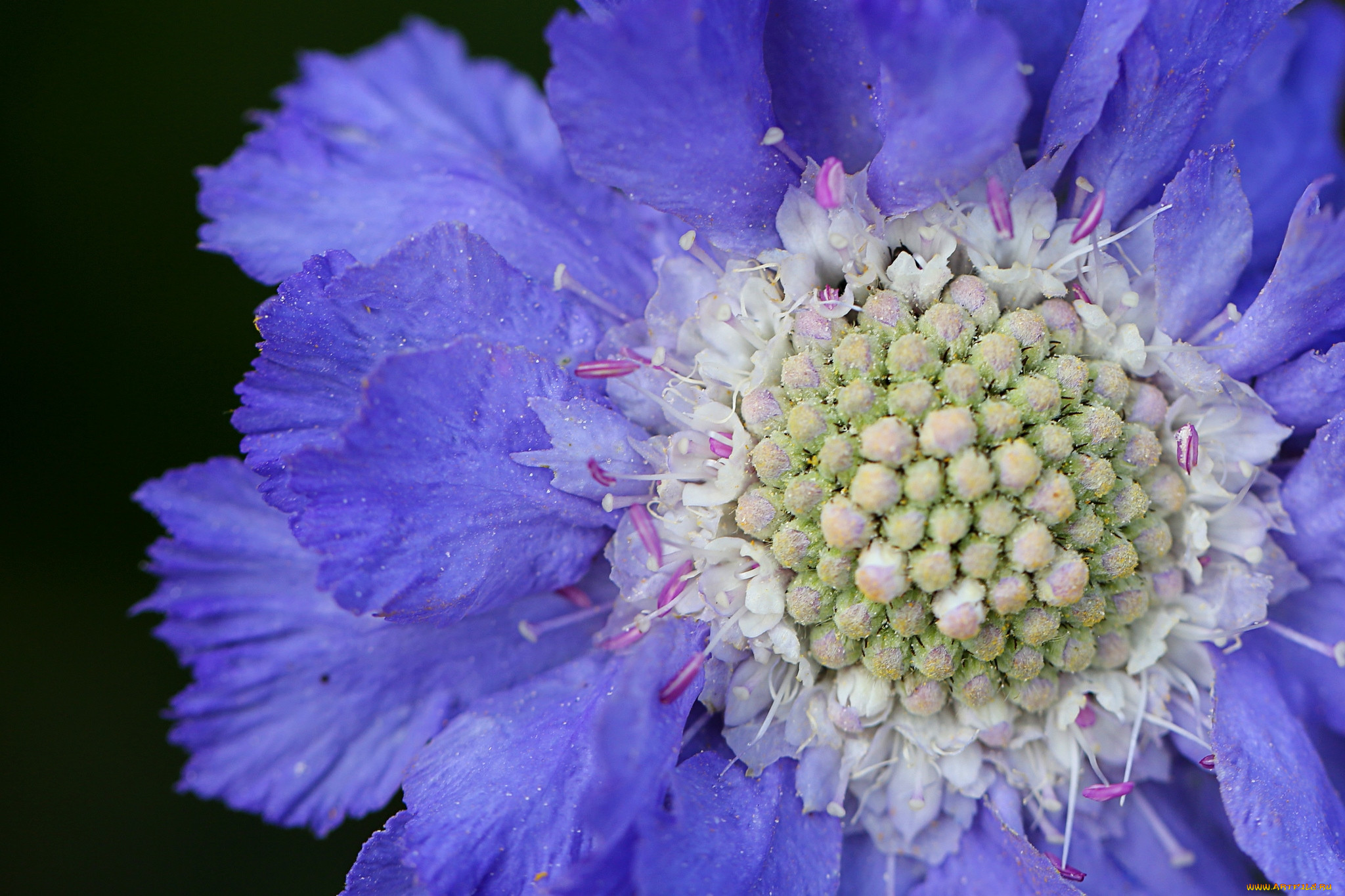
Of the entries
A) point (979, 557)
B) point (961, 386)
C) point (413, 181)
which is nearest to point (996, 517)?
point (979, 557)

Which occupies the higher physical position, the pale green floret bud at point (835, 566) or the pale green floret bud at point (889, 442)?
the pale green floret bud at point (889, 442)

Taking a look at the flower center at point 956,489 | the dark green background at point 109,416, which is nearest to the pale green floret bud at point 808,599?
the flower center at point 956,489

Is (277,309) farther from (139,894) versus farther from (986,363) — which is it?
(139,894)

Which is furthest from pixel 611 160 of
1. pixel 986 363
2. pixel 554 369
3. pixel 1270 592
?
pixel 1270 592

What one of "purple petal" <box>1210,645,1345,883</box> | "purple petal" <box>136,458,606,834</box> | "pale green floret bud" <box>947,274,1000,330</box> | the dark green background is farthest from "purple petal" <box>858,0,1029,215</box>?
the dark green background

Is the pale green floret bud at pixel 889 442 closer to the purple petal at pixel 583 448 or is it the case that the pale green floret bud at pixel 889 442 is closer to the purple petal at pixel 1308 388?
the purple petal at pixel 583 448

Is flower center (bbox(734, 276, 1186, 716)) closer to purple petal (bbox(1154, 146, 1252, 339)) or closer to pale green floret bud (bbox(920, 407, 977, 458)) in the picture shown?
pale green floret bud (bbox(920, 407, 977, 458))
